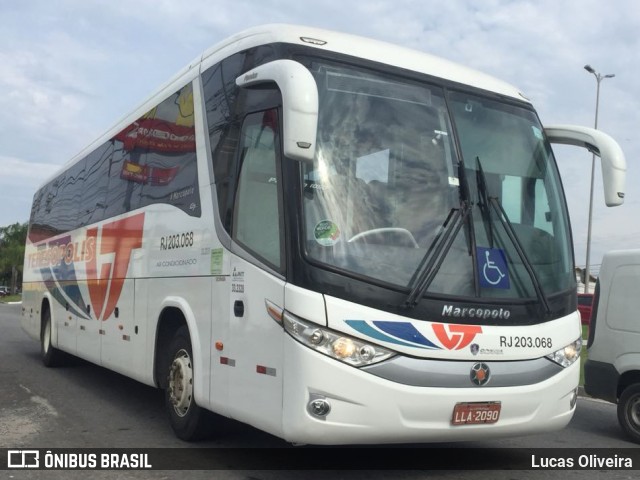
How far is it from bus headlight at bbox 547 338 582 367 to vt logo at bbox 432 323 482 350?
772 millimetres

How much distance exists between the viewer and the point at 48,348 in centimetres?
1241

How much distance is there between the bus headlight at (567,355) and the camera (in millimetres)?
5398

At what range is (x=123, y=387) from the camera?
396 inches

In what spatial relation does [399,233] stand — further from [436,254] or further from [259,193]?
[259,193]

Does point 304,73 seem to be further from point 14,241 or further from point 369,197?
point 14,241

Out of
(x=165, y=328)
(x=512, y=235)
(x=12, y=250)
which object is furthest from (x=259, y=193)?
(x=12, y=250)

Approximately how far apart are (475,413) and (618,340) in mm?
3777

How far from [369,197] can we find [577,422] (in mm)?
5093

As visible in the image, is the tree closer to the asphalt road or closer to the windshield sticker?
the asphalt road

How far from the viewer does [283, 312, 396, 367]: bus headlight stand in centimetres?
461

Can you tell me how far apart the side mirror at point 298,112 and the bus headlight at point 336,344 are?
1.09m

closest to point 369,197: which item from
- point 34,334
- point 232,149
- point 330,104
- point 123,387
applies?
point 330,104

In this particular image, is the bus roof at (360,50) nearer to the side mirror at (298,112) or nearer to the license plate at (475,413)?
the side mirror at (298,112)

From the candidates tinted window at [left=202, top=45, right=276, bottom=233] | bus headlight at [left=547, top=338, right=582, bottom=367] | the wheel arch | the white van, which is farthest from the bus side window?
the white van
